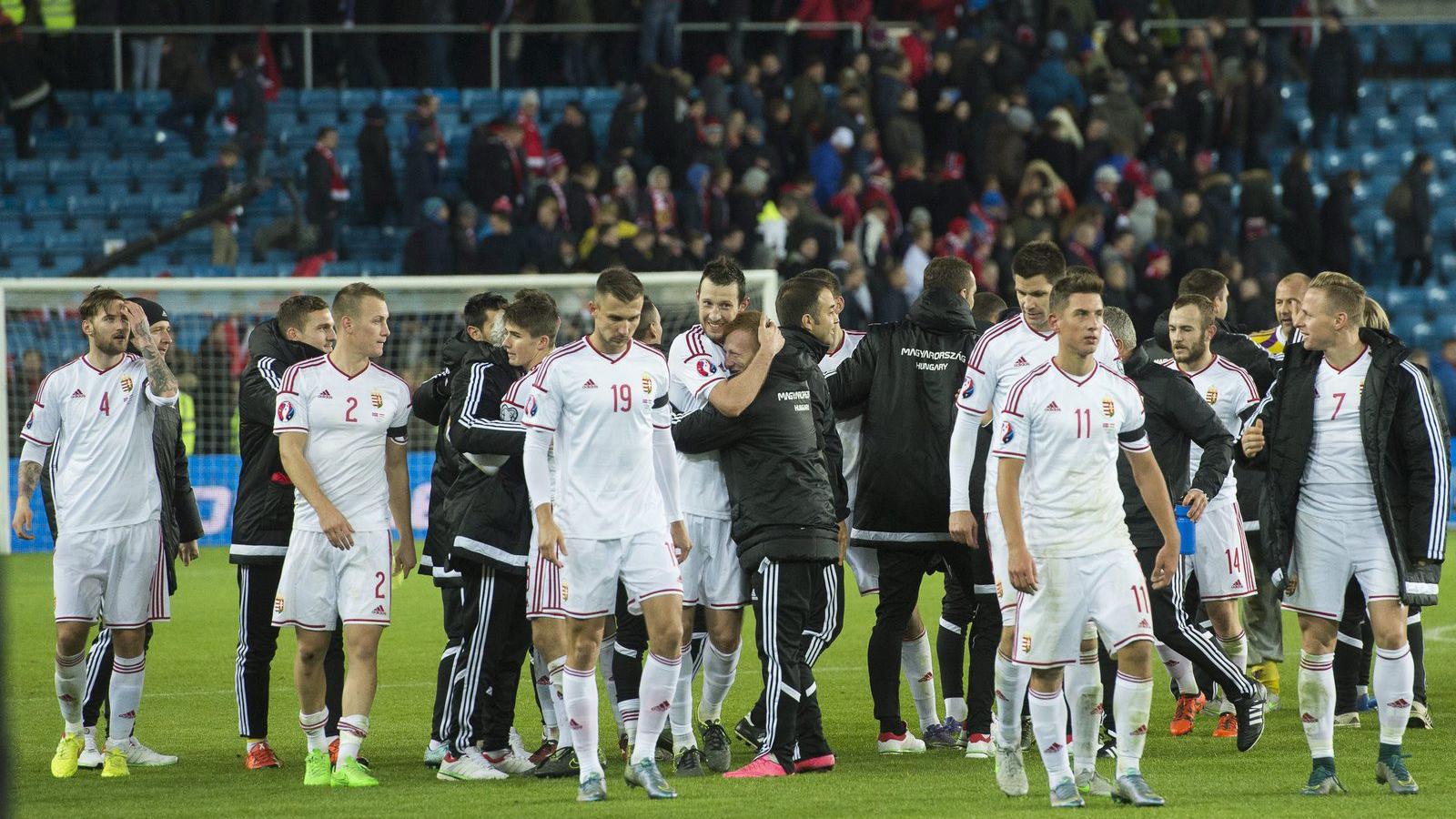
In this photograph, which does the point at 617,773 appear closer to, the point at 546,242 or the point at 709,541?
the point at 709,541

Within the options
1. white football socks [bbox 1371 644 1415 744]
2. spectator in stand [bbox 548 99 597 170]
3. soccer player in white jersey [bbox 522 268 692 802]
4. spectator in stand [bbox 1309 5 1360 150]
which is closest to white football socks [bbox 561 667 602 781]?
soccer player in white jersey [bbox 522 268 692 802]

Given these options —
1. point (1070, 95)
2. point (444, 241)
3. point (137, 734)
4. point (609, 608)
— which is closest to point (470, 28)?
point (444, 241)

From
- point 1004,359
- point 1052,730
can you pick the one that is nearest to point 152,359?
point 1004,359

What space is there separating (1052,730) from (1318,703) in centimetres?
124

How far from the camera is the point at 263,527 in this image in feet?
26.9

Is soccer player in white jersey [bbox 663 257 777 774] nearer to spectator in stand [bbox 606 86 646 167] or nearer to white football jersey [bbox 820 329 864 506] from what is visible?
white football jersey [bbox 820 329 864 506]

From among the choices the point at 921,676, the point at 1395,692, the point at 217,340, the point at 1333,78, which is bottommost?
the point at 921,676

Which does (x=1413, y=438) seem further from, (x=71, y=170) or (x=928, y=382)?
(x=71, y=170)

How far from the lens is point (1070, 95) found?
23844mm

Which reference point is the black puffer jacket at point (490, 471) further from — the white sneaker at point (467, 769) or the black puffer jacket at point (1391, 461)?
the black puffer jacket at point (1391, 461)

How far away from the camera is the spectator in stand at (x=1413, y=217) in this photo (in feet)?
77.3

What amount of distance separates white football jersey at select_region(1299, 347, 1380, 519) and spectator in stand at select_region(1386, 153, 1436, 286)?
17.3 m

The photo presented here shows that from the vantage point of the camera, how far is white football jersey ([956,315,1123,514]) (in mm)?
7727

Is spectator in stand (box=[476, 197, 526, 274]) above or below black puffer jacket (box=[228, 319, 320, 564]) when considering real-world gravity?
above
